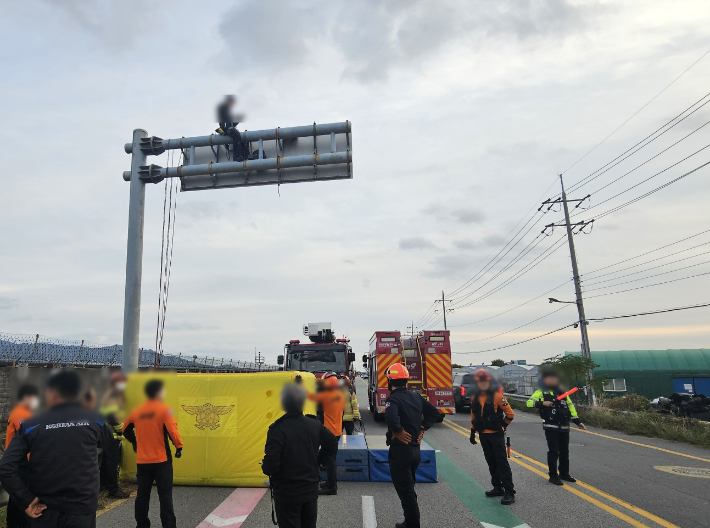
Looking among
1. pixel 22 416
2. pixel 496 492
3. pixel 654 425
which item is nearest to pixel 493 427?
pixel 496 492

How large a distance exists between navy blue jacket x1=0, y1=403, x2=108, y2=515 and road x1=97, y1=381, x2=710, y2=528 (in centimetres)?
267

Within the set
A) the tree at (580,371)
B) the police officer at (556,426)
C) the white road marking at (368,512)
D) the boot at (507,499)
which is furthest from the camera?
the tree at (580,371)

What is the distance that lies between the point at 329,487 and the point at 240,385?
2.30 metres

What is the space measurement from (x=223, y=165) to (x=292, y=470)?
7735 millimetres

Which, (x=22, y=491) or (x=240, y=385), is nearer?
(x=22, y=491)

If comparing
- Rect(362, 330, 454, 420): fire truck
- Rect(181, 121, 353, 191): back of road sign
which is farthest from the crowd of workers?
Rect(362, 330, 454, 420): fire truck

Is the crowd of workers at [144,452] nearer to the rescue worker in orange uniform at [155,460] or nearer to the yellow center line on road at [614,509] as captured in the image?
the rescue worker in orange uniform at [155,460]

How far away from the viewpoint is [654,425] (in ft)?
46.4

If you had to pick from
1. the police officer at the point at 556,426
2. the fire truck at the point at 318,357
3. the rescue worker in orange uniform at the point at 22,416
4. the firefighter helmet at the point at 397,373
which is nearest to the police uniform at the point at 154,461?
the rescue worker in orange uniform at the point at 22,416

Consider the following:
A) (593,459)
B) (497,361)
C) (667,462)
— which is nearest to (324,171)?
(593,459)

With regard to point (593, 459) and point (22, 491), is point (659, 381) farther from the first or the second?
point (22, 491)

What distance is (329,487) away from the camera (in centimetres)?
729

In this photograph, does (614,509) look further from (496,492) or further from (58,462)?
(58,462)

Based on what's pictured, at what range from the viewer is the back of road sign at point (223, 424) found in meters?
7.92
